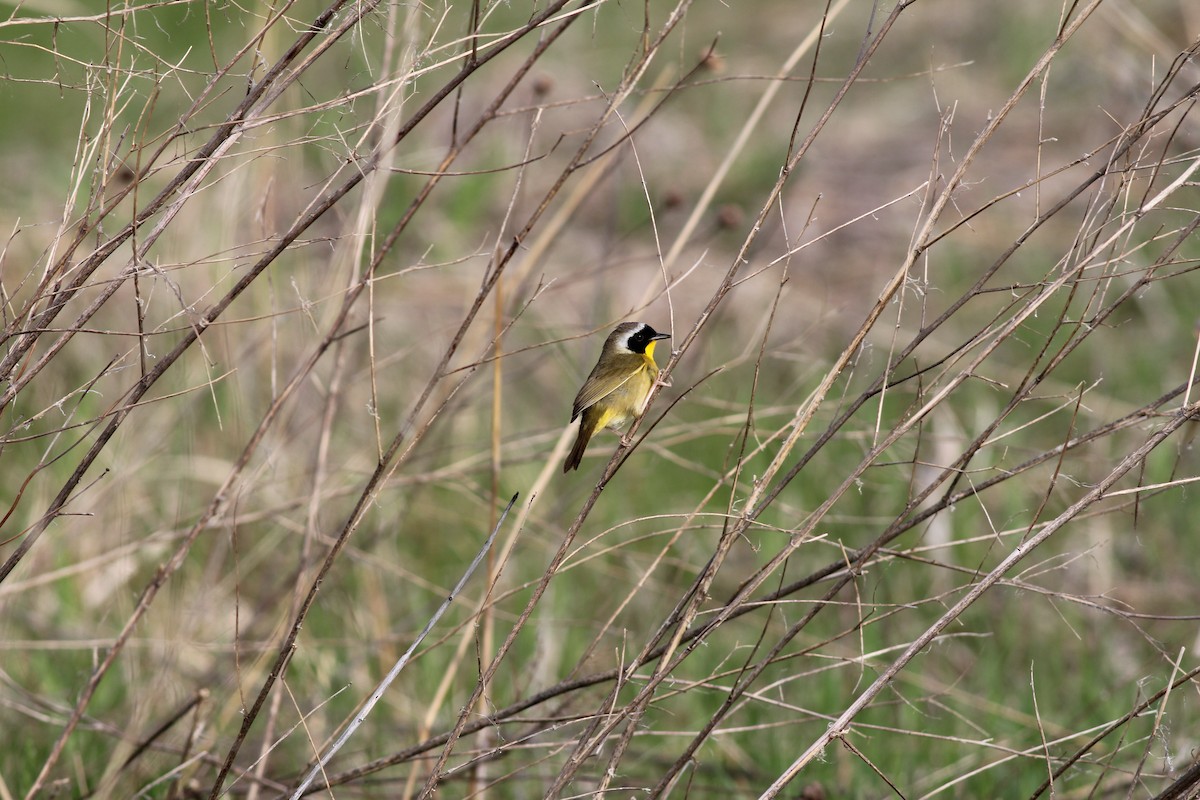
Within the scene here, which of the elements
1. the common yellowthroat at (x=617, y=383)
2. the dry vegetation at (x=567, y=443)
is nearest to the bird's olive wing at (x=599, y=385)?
the common yellowthroat at (x=617, y=383)

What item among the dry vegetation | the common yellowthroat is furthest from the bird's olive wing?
the dry vegetation

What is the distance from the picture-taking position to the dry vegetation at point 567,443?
87.8 inches

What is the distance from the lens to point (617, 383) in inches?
152

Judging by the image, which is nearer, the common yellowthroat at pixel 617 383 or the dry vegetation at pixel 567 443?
the dry vegetation at pixel 567 443

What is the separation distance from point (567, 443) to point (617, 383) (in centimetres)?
42

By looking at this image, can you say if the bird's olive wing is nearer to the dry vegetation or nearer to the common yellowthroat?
the common yellowthroat

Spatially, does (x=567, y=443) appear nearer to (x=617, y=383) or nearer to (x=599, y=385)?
(x=617, y=383)

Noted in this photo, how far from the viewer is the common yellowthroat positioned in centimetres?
396

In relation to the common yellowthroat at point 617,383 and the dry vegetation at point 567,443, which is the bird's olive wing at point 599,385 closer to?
the common yellowthroat at point 617,383

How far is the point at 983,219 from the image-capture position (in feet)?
28.3

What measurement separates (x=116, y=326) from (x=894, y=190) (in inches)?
220

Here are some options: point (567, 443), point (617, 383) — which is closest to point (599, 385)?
point (617, 383)

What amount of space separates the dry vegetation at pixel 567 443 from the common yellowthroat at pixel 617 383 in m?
0.19

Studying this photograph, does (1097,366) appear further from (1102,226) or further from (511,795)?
(1102,226)
